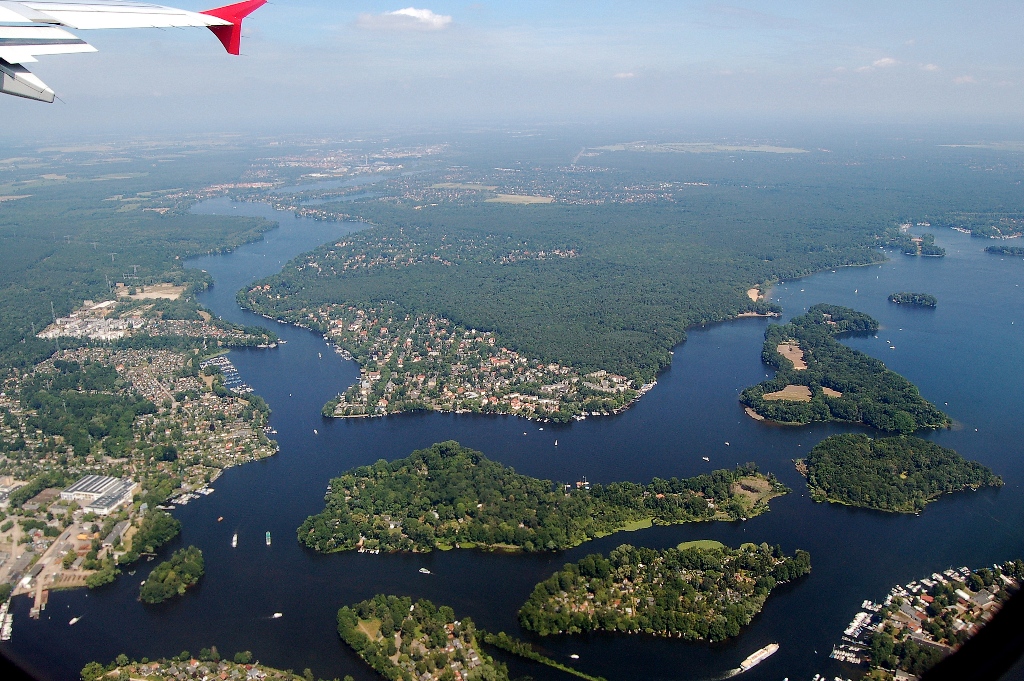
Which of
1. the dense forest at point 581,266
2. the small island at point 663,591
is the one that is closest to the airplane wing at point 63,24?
the small island at point 663,591

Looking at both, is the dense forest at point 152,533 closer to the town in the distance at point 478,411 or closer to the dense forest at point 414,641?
the town in the distance at point 478,411

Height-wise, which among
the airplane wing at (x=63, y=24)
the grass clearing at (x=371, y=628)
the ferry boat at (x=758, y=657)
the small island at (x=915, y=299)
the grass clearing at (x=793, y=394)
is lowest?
the grass clearing at (x=371, y=628)

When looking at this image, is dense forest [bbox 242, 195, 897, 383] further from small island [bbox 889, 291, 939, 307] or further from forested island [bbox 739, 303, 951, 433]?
small island [bbox 889, 291, 939, 307]

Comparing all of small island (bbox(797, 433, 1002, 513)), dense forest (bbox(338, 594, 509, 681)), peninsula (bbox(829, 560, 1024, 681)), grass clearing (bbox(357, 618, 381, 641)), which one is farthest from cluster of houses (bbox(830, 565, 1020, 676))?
grass clearing (bbox(357, 618, 381, 641))

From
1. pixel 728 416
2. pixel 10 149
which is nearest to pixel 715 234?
pixel 728 416

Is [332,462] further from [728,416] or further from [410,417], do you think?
Answer: [728,416]

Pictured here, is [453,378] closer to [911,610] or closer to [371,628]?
[371,628]

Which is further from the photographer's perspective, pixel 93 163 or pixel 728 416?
pixel 93 163
